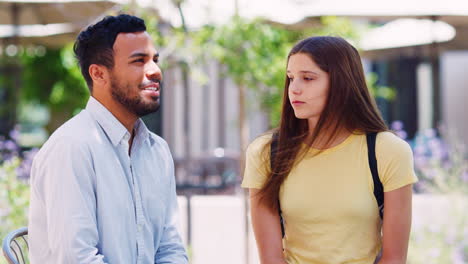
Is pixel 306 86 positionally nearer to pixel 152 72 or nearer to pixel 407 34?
pixel 152 72

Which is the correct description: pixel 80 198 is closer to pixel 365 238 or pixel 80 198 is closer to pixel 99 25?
pixel 99 25

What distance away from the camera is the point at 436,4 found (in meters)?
7.44

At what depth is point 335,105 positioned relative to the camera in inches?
A: 98.2

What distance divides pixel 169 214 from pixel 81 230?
1.43 feet

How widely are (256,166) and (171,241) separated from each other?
1.17ft

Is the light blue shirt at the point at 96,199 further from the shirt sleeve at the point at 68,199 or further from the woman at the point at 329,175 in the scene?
the woman at the point at 329,175

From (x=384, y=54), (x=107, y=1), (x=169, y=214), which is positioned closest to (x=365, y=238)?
(x=169, y=214)

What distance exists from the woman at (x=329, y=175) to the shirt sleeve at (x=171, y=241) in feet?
0.78

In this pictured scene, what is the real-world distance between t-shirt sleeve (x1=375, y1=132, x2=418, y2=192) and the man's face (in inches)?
27.0

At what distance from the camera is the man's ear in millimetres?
2348

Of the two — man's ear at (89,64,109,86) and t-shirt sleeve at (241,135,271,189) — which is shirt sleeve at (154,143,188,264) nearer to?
t-shirt sleeve at (241,135,271,189)

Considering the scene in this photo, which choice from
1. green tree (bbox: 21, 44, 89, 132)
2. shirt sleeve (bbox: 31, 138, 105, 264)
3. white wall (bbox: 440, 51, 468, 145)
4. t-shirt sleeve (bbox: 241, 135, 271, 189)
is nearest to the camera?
shirt sleeve (bbox: 31, 138, 105, 264)

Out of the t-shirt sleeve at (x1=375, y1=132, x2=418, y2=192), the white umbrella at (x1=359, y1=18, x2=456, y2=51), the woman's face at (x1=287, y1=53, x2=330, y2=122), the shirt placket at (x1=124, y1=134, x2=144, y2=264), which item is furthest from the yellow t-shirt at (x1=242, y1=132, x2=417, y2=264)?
the white umbrella at (x1=359, y1=18, x2=456, y2=51)

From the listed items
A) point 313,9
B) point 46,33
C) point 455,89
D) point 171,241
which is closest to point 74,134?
point 171,241
